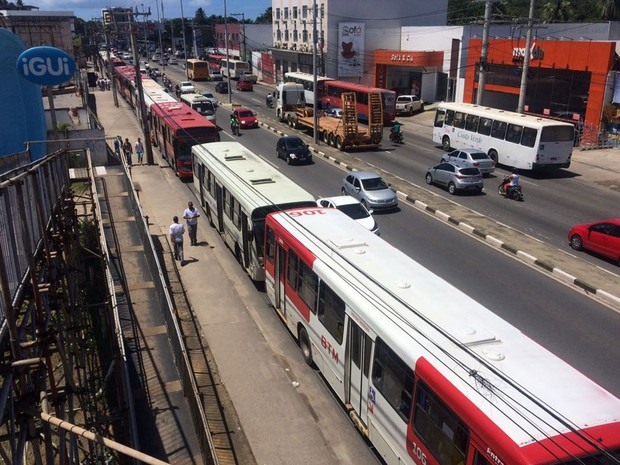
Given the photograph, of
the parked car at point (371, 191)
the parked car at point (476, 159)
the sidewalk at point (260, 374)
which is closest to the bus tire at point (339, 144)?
the parked car at point (476, 159)

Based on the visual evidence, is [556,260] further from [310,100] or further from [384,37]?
[384,37]

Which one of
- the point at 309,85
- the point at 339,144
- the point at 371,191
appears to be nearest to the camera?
the point at 371,191

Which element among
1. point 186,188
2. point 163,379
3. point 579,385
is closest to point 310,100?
point 186,188

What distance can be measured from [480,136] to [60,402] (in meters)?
29.7

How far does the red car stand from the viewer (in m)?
17.3

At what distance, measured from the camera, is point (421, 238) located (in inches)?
763

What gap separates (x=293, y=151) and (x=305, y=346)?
20.0 m

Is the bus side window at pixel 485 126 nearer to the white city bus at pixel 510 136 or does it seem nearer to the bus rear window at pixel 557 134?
the white city bus at pixel 510 136

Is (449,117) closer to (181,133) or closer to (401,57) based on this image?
(181,133)

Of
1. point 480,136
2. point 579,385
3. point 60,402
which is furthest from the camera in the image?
point 480,136

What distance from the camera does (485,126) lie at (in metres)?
31.5

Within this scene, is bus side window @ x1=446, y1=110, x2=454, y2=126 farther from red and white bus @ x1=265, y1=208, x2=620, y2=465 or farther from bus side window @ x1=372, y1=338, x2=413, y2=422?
bus side window @ x1=372, y1=338, x2=413, y2=422

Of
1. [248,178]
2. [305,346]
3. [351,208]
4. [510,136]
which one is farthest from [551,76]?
[305,346]

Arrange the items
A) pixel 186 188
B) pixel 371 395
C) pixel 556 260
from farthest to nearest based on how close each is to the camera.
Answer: pixel 186 188 → pixel 556 260 → pixel 371 395
